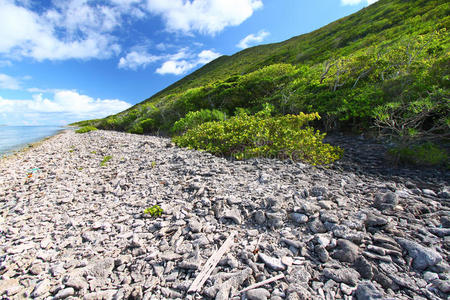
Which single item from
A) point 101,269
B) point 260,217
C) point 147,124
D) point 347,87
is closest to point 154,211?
point 101,269

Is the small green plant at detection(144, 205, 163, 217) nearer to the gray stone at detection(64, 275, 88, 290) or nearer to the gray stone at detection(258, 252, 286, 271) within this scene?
the gray stone at detection(64, 275, 88, 290)

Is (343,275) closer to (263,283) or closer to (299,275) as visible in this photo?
(299,275)

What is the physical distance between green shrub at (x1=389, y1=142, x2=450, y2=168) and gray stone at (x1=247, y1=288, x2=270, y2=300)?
7028 millimetres

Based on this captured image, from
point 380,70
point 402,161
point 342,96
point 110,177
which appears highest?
point 380,70

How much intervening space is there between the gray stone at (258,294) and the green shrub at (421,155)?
7.03 meters

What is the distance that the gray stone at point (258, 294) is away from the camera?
1978mm

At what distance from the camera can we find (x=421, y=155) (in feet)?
19.5

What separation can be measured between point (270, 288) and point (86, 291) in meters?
2.39

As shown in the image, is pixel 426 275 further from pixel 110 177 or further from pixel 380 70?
pixel 380 70

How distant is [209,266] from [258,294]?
29.4 inches

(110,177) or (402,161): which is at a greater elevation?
(110,177)

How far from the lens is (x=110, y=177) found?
6492 mm

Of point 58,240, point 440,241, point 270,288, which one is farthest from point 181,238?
point 440,241

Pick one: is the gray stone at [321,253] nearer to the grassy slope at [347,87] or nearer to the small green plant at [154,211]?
the small green plant at [154,211]
